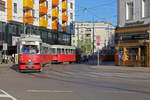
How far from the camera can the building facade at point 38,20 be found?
39344mm

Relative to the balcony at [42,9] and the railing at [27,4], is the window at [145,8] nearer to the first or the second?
the railing at [27,4]

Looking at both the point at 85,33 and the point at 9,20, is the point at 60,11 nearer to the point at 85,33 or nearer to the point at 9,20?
the point at 9,20

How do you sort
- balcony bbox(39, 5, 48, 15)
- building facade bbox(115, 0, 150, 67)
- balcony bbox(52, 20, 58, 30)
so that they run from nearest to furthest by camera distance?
1. building facade bbox(115, 0, 150, 67)
2. balcony bbox(39, 5, 48, 15)
3. balcony bbox(52, 20, 58, 30)

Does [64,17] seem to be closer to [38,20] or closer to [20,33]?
[38,20]

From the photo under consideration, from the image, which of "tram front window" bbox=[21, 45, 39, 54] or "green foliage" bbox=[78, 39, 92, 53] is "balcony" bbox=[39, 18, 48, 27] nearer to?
"tram front window" bbox=[21, 45, 39, 54]

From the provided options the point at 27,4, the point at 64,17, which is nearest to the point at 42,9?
the point at 27,4

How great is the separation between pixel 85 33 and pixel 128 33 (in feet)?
304

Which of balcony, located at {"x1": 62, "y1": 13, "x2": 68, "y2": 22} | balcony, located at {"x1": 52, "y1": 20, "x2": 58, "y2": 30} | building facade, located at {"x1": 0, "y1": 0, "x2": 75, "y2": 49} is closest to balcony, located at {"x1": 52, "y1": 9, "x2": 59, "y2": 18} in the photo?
building facade, located at {"x1": 0, "y1": 0, "x2": 75, "y2": 49}

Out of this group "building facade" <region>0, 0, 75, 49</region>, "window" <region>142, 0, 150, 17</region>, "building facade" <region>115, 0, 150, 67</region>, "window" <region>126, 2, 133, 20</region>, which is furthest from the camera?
"building facade" <region>0, 0, 75, 49</region>

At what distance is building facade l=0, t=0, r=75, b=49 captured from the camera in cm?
3934

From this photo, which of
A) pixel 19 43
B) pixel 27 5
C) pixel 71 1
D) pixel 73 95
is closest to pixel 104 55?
pixel 71 1

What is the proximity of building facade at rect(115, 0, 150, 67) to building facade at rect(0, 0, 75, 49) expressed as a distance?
1394cm

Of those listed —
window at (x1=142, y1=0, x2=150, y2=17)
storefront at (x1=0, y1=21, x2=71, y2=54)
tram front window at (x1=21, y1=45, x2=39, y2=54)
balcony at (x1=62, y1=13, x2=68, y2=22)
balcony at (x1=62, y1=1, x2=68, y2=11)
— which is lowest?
tram front window at (x1=21, y1=45, x2=39, y2=54)

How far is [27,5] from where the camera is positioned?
43.2 m
